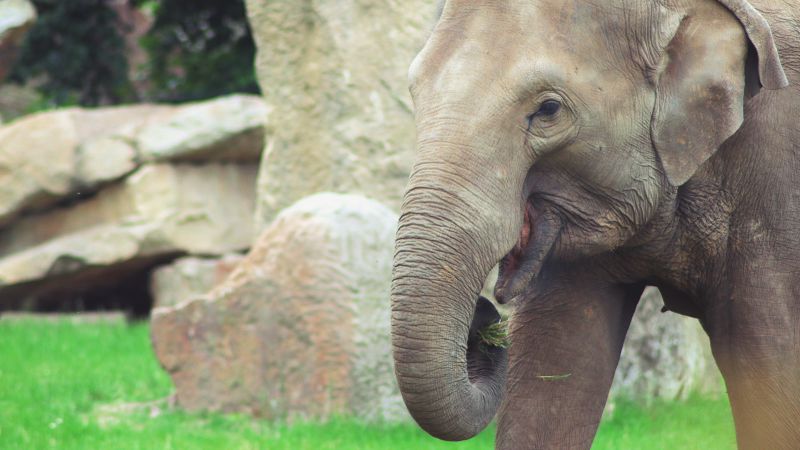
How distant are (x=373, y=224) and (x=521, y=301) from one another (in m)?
2.95

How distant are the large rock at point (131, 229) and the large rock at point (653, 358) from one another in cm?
581

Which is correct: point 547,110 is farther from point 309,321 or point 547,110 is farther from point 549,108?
point 309,321

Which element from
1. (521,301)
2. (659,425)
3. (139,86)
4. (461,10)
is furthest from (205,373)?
(139,86)

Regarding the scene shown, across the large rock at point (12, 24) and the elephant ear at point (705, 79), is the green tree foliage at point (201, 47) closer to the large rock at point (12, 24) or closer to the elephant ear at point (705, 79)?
the large rock at point (12, 24)

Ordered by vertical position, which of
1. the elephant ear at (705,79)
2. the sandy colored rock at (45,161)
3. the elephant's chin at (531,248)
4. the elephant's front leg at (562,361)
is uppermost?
the elephant ear at (705,79)

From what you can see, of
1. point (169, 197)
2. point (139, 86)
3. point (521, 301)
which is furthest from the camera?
point (139, 86)

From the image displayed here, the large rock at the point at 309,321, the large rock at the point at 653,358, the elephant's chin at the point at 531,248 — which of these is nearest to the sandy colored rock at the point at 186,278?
the large rock at the point at 309,321

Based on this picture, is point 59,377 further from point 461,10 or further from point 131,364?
point 461,10

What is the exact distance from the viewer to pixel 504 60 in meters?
3.60

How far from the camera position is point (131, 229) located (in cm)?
1226

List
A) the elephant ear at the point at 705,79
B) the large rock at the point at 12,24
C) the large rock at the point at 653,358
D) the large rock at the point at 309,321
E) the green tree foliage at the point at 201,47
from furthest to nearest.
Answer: the green tree foliage at the point at 201,47
the large rock at the point at 12,24
the large rock at the point at 653,358
the large rock at the point at 309,321
the elephant ear at the point at 705,79

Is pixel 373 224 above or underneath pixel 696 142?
underneath

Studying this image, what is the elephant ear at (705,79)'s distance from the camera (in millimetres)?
3736

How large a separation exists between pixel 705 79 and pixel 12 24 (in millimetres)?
9486
